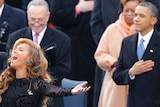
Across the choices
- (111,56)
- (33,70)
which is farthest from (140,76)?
(33,70)

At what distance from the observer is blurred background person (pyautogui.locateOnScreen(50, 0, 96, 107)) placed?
852 cm

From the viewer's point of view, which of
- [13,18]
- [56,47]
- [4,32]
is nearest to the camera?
[56,47]

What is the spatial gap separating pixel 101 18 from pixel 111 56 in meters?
0.77

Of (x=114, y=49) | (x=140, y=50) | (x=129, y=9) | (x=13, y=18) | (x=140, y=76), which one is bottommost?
(x=140, y=76)

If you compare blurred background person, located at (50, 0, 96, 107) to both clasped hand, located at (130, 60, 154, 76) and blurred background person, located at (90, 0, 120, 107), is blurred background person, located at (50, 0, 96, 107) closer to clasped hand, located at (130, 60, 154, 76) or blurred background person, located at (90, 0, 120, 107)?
blurred background person, located at (90, 0, 120, 107)

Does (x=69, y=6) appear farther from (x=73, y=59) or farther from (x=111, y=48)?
(x=111, y=48)

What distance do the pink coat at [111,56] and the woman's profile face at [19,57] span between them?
52.7 inches

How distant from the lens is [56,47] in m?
7.32

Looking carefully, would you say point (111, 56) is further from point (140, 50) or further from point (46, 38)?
point (46, 38)

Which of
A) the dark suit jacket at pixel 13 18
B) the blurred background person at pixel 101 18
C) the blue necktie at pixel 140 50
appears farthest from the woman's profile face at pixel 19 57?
the blurred background person at pixel 101 18

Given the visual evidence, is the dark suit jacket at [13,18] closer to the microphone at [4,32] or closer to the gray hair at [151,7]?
the microphone at [4,32]

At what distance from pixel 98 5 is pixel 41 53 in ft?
6.25

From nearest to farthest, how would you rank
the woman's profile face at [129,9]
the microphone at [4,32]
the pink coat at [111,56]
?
the woman's profile face at [129,9]
the pink coat at [111,56]
the microphone at [4,32]

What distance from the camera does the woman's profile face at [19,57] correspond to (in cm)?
634
